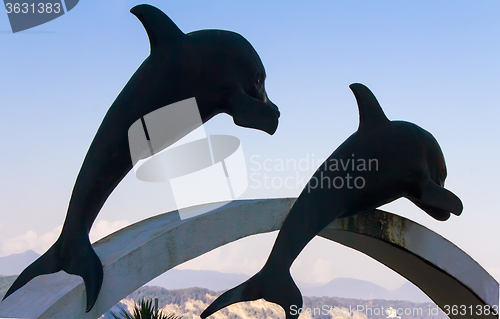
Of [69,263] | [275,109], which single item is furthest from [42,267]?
[275,109]

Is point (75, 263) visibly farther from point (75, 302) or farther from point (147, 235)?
point (147, 235)

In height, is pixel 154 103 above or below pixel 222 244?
above

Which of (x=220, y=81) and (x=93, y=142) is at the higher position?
(x=220, y=81)

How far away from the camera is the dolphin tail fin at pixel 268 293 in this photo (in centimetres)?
546

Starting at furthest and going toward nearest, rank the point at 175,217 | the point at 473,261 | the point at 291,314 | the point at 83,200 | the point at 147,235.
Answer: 1. the point at 473,261
2. the point at 175,217
3. the point at 147,235
4. the point at 291,314
5. the point at 83,200

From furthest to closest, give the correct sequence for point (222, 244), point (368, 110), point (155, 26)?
point (222, 244) < point (368, 110) < point (155, 26)

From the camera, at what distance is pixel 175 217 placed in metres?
7.13

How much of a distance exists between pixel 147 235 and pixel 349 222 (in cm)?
316

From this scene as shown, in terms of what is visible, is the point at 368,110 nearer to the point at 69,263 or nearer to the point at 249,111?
the point at 249,111

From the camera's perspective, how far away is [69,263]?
502 cm

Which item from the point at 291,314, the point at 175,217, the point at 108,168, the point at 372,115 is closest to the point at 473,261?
the point at 372,115

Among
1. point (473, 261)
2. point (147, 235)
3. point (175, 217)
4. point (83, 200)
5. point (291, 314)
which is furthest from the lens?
point (473, 261)

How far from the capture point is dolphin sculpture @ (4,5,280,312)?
5.03 metres

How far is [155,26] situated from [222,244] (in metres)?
3.34
